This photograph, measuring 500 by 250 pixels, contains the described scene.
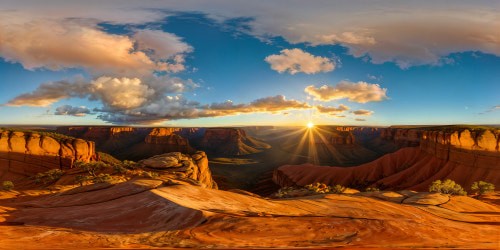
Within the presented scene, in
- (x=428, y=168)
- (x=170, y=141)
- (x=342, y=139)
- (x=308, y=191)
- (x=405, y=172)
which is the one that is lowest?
(x=405, y=172)

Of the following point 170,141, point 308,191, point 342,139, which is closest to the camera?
point 308,191

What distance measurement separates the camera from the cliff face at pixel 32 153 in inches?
2534

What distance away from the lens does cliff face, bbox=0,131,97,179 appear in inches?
2534

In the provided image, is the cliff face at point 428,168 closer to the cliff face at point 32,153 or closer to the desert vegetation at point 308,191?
the desert vegetation at point 308,191

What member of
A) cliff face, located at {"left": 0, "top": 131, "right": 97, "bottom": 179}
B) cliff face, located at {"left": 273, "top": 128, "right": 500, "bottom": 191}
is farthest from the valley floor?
cliff face, located at {"left": 273, "top": 128, "right": 500, "bottom": 191}

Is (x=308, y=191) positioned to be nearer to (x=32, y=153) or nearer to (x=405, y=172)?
(x=405, y=172)

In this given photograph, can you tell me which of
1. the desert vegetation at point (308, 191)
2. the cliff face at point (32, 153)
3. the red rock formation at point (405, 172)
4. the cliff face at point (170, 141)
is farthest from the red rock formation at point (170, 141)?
the desert vegetation at point (308, 191)

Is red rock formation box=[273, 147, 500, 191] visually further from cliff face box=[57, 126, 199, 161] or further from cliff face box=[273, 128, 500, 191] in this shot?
cliff face box=[57, 126, 199, 161]

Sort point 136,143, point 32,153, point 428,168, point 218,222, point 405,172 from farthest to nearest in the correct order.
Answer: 1. point 136,143
2. point 405,172
3. point 428,168
4. point 32,153
5. point 218,222

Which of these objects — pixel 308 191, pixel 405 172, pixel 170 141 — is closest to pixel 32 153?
pixel 308 191

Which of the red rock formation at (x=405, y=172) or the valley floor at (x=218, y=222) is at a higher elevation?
the valley floor at (x=218, y=222)

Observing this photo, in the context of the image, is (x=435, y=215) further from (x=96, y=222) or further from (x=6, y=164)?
(x=6, y=164)

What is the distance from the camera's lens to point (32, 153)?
222 ft

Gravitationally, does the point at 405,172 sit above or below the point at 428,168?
below
